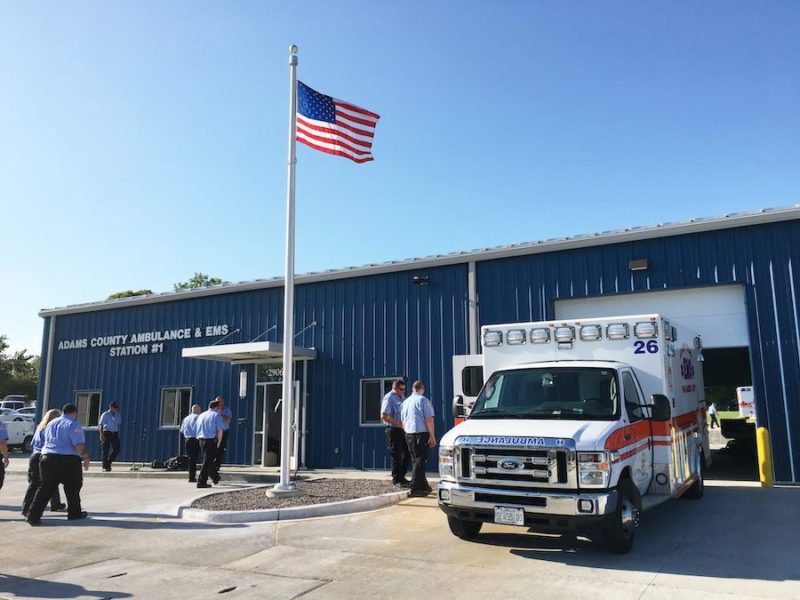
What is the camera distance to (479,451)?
23.0 ft

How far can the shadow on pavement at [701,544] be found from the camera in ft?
21.0

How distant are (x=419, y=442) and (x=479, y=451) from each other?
398 cm

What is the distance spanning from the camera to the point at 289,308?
1149 cm

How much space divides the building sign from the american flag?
28.6ft

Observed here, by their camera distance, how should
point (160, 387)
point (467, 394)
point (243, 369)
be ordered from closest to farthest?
point (467, 394) < point (243, 369) < point (160, 387)

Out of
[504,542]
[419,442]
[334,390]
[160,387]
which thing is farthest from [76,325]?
[504,542]

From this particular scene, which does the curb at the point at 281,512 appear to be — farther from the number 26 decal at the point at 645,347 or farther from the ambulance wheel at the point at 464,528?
the number 26 decal at the point at 645,347

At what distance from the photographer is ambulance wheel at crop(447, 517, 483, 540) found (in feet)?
25.0

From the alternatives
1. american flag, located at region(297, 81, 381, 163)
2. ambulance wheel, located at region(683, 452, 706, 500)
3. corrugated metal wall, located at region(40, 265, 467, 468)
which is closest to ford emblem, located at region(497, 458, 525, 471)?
ambulance wheel, located at region(683, 452, 706, 500)

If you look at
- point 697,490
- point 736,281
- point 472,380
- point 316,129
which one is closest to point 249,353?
point 316,129

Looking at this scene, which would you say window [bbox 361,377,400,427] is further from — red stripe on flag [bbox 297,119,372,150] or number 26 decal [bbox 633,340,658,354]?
number 26 decal [bbox 633,340,658,354]

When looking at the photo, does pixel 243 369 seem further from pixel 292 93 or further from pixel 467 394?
pixel 467 394

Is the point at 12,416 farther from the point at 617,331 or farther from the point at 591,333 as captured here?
the point at 617,331

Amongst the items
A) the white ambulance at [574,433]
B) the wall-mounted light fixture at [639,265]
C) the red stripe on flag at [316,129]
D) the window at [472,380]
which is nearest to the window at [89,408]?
the red stripe on flag at [316,129]
